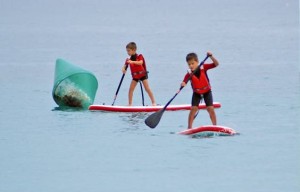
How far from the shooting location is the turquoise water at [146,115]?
15961mm

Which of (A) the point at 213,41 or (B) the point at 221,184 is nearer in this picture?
(B) the point at 221,184

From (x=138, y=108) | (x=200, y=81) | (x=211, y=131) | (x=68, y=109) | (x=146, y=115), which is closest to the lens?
(x=211, y=131)

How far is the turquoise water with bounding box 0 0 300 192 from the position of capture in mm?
15961

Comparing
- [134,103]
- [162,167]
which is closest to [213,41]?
[134,103]

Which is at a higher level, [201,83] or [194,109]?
[201,83]

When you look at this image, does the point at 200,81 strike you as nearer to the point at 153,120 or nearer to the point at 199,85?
the point at 199,85

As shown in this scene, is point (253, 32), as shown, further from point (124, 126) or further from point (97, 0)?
point (97, 0)

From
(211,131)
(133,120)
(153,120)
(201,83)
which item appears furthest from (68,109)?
(211,131)

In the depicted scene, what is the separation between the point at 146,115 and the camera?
21094 mm

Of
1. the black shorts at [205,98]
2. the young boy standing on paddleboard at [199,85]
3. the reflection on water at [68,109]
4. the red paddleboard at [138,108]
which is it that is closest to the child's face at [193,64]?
the young boy standing on paddleboard at [199,85]

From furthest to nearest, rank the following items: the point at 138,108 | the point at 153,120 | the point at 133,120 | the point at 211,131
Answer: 1. the point at 138,108
2. the point at 133,120
3. the point at 153,120
4. the point at 211,131

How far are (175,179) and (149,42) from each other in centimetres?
2269

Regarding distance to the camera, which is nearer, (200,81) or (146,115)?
(200,81)

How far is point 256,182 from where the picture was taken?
15531mm
